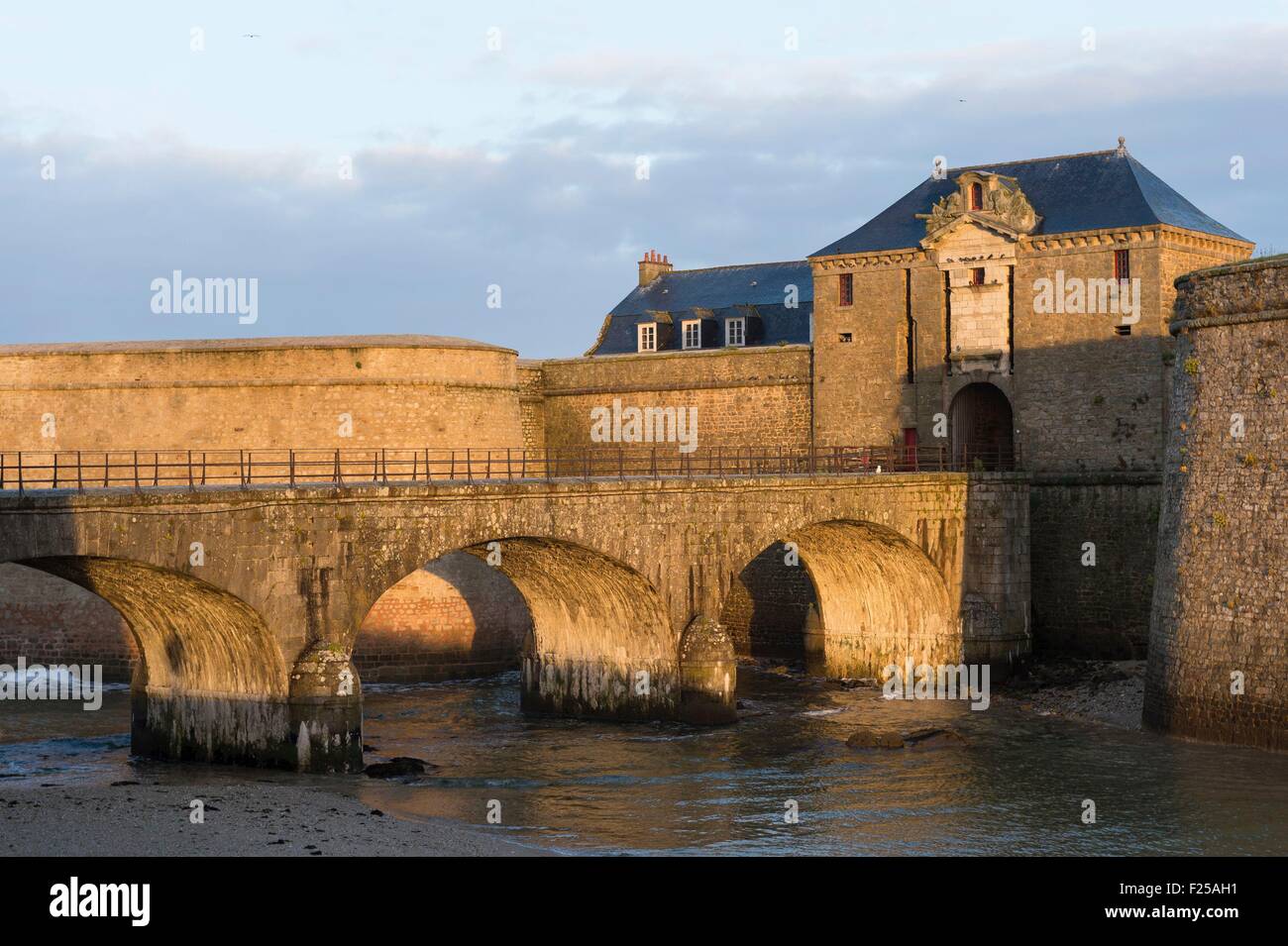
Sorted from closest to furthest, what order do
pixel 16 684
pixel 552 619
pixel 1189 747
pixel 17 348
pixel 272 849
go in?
1. pixel 272 849
2. pixel 1189 747
3. pixel 552 619
4. pixel 16 684
5. pixel 17 348

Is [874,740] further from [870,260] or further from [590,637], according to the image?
[870,260]

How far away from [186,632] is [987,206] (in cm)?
2611

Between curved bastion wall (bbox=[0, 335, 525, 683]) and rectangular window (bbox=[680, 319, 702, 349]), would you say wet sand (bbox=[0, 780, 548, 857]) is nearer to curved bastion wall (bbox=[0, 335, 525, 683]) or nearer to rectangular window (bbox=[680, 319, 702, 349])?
curved bastion wall (bbox=[0, 335, 525, 683])

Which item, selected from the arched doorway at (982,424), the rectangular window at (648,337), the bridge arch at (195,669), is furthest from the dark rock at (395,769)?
the rectangular window at (648,337)

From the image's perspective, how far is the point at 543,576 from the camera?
3662 centimetres

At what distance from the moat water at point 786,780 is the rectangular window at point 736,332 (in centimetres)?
1964

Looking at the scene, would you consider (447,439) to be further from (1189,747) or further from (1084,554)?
(1189,747)

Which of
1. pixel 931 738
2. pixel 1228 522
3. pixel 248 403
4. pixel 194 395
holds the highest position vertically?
pixel 194 395

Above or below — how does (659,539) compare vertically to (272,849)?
above

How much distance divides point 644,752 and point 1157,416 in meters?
18.3

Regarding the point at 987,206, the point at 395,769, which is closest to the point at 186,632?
the point at 395,769
